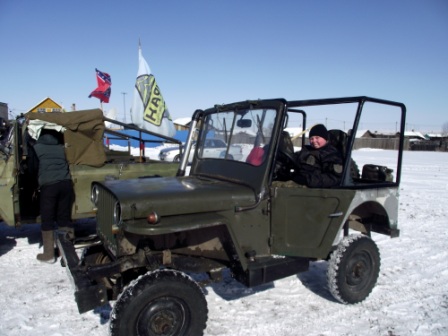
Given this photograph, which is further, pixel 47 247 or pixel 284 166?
pixel 47 247

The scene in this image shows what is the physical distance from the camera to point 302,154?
388cm

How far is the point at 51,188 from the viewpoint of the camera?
16.6 feet

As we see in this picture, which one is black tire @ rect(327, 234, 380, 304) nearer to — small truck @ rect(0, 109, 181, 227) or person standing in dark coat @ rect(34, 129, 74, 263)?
small truck @ rect(0, 109, 181, 227)

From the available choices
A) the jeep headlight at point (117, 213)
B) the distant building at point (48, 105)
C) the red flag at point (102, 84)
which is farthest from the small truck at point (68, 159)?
the red flag at point (102, 84)

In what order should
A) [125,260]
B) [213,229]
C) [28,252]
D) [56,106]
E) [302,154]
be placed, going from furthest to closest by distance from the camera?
[56,106]
[28,252]
[302,154]
[213,229]
[125,260]

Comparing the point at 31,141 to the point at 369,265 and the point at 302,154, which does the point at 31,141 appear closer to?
the point at 302,154

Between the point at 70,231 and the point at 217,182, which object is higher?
the point at 217,182

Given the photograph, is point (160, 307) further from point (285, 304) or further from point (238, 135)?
point (238, 135)

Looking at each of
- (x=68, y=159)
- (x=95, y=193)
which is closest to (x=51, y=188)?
(x=68, y=159)

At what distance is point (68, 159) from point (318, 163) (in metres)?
3.83

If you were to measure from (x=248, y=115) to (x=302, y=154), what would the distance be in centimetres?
74

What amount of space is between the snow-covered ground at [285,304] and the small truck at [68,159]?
0.77 metres

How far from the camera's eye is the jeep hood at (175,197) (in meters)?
2.80

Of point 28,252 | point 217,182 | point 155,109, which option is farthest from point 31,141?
point 155,109
